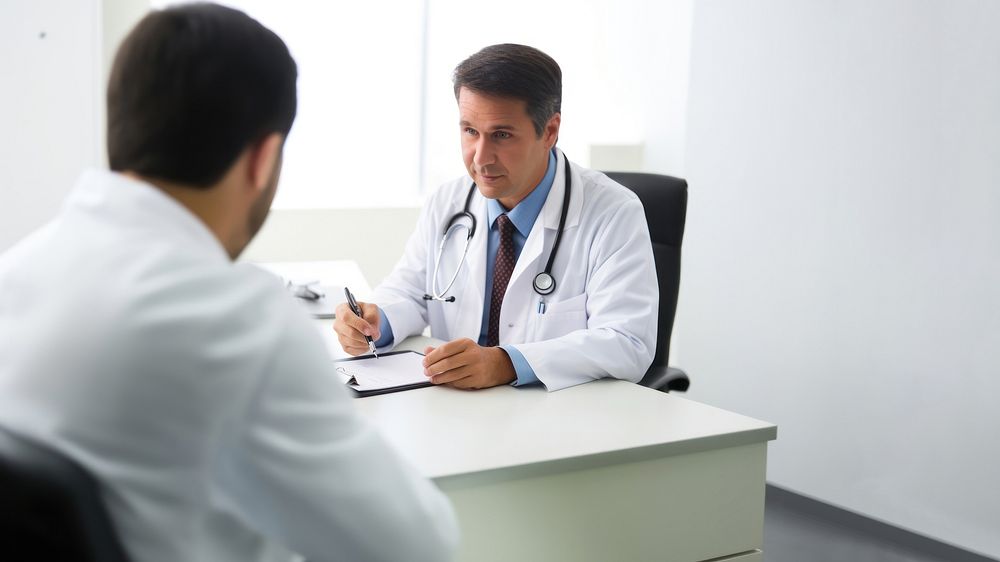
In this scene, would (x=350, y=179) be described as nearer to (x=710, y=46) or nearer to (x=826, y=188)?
(x=710, y=46)

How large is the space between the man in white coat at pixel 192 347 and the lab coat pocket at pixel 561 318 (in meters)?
1.05

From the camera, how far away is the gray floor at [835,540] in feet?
8.39

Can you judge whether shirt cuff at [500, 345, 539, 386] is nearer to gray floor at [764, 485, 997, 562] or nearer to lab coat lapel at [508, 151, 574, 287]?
lab coat lapel at [508, 151, 574, 287]

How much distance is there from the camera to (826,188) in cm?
273

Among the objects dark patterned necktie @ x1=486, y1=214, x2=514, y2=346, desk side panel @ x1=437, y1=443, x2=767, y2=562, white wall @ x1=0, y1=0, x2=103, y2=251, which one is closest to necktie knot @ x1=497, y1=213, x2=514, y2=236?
dark patterned necktie @ x1=486, y1=214, x2=514, y2=346

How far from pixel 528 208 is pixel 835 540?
1443mm

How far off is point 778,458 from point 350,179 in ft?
7.18

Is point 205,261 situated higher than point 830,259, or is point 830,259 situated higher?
point 205,261

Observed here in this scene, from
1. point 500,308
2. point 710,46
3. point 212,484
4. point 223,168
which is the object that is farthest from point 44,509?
point 710,46

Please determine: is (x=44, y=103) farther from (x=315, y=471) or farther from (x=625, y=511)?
(x=315, y=471)

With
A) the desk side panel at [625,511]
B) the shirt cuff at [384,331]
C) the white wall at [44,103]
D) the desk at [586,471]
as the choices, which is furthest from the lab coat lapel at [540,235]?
the white wall at [44,103]

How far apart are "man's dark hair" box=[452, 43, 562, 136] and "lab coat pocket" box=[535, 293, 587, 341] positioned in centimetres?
A: 35

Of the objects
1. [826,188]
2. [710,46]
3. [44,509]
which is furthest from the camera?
[710,46]

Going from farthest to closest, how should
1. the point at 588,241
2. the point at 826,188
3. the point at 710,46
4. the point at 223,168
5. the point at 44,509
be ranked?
the point at 710,46, the point at 826,188, the point at 588,241, the point at 223,168, the point at 44,509
